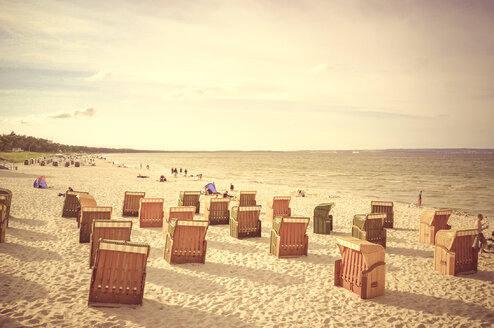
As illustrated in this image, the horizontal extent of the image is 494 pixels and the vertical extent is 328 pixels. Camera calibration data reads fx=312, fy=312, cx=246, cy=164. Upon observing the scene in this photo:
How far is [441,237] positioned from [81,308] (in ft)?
32.7

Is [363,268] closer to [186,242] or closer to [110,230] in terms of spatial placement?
[186,242]

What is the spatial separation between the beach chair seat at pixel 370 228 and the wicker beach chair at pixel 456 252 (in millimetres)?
2243

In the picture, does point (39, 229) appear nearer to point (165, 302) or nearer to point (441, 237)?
point (165, 302)

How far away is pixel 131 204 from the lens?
54.5 ft

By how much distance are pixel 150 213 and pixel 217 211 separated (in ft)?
10.3

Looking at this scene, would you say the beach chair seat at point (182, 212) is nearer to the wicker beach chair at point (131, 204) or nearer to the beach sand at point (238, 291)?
the beach sand at point (238, 291)

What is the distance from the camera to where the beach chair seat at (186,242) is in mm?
9531

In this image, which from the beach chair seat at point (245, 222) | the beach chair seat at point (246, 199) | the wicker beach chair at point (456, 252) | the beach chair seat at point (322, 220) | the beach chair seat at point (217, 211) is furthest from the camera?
the beach chair seat at point (246, 199)

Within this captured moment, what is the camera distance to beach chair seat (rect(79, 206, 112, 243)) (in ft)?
35.9

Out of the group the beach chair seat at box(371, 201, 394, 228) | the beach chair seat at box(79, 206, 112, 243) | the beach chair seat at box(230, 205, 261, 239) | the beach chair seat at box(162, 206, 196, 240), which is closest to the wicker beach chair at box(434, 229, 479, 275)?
the beach chair seat at box(371, 201, 394, 228)

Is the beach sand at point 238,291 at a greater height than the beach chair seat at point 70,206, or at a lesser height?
lesser

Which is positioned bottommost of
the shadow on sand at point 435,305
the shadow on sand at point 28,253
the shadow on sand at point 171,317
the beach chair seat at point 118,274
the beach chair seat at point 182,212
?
the shadow on sand at point 171,317

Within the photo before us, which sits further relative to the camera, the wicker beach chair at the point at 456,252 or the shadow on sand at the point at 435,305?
the wicker beach chair at the point at 456,252

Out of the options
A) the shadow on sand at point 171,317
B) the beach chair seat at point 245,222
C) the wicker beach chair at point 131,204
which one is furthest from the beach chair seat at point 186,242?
the wicker beach chair at point 131,204
